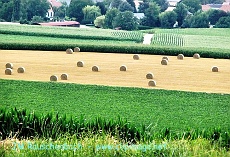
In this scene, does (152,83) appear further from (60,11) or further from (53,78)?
(60,11)

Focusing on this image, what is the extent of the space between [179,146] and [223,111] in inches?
237

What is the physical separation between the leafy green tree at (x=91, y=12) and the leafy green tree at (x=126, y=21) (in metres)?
1.35

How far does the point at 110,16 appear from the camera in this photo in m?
39.4

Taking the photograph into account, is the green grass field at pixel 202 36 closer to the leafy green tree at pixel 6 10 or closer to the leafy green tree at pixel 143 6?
the leafy green tree at pixel 143 6

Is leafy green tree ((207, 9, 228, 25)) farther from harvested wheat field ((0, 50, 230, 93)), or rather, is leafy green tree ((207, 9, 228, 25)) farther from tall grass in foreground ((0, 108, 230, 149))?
tall grass in foreground ((0, 108, 230, 149))

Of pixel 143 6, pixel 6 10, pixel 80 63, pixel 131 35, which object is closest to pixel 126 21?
pixel 143 6

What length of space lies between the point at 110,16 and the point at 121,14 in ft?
6.02

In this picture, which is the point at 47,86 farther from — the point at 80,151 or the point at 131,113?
the point at 80,151

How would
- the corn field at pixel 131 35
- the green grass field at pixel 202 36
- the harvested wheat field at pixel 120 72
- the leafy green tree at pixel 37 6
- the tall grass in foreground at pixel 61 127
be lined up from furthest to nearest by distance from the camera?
the leafy green tree at pixel 37 6 < the corn field at pixel 131 35 < the green grass field at pixel 202 36 < the harvested wheat field at pixel 120 72 < the tall grass in foreground at pixel 61 127

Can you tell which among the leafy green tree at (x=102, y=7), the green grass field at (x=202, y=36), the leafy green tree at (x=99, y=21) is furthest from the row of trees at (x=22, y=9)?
the green grass field at (x=202, y=36)

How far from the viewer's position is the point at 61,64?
20438mm

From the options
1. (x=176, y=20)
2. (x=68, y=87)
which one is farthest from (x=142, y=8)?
(x=68, y=87)

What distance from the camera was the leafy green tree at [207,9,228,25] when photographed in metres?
38.1

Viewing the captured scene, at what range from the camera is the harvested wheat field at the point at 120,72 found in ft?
56.0
